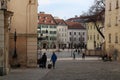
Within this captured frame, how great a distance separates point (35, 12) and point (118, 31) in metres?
28.3

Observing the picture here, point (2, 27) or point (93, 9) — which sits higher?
point (93, 9)

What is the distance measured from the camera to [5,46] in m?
32.6

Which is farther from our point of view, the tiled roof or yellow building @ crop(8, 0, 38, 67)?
the tiled roof

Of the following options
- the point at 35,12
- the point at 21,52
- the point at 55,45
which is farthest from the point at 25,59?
the point at 55,45

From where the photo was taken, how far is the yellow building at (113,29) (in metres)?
70.1

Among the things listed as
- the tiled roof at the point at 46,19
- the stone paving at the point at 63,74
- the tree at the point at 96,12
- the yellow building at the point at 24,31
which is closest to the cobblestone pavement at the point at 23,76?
the stone paving at the point at 63,74

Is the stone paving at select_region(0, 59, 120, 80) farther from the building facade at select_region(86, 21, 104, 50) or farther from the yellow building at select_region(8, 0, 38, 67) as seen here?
the building facade at select_region(86, 21, 104, 50)

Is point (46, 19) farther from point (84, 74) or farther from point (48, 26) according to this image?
point (84, 74)

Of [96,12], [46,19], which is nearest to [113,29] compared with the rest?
[96,12]

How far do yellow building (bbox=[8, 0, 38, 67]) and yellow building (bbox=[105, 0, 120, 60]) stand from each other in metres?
27.9

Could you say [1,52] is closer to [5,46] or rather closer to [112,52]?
[5,46]

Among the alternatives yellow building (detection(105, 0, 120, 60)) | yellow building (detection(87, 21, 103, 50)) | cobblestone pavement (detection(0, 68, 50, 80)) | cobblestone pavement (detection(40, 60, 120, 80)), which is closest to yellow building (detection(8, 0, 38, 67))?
cobblestone pavement (detection(40, 60, 120, 80))

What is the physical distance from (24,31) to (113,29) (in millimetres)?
31263

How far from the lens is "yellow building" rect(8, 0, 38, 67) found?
43.1 metres
